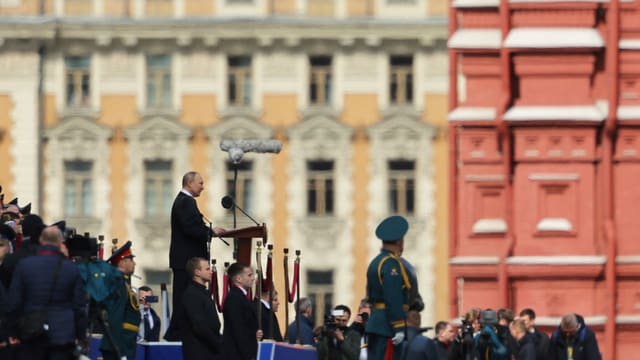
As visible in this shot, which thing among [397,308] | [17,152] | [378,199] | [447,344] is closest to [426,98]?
[378,199]

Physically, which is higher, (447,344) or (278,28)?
(278,28)

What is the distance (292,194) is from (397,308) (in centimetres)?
4895

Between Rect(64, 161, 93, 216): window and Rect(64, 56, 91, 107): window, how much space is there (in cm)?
164

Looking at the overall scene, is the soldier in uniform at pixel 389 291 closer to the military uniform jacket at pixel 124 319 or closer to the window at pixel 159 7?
the military uniform jacket at pixel 124 319

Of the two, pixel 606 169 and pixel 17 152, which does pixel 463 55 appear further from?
pixel 17 152

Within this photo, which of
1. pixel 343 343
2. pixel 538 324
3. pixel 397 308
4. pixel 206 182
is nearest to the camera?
pixel 397 308

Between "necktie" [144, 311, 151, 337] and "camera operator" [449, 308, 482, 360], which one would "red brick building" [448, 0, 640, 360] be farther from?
"necktie" [144, 311, 151, 337]

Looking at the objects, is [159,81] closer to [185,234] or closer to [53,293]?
[185,234]

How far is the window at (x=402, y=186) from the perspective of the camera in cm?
7919

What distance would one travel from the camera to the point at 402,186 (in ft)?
261

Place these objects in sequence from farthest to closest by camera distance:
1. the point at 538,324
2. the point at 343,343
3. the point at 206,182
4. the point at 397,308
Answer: the point at 206,182, the point at 538,324, the point at 343,343, the point at 397,308

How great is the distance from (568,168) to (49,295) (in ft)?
51.0

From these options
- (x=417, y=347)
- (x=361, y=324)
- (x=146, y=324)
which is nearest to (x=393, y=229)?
(x=417, y=347)

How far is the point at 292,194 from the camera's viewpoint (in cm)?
7944
